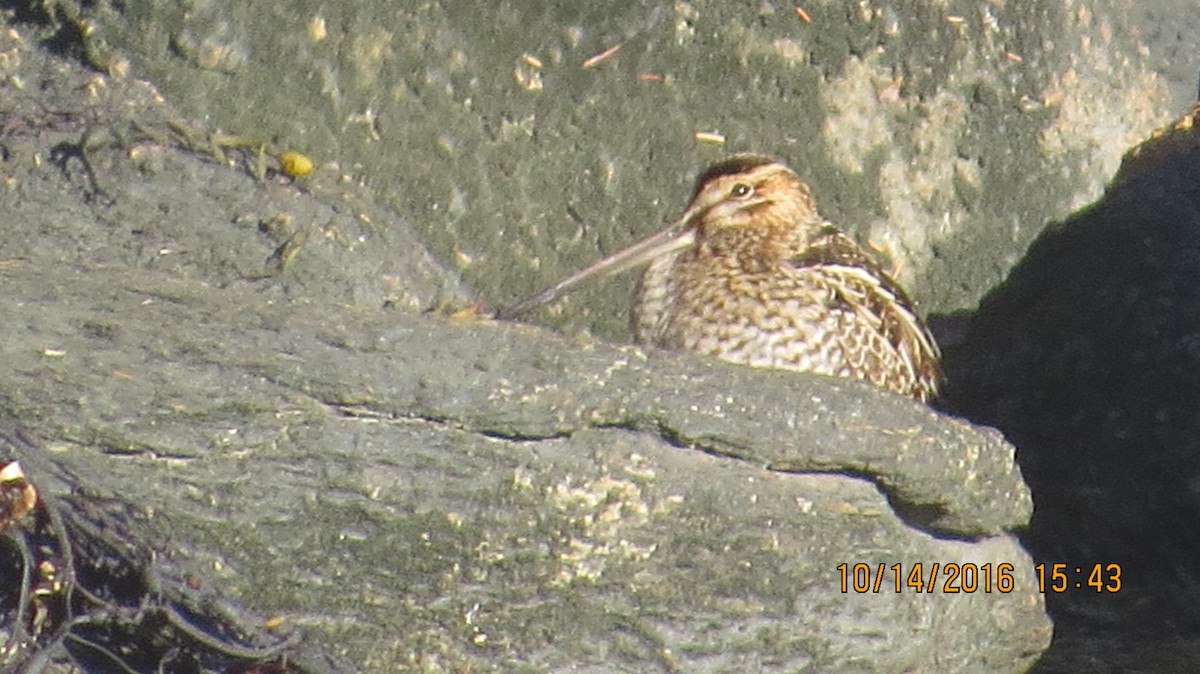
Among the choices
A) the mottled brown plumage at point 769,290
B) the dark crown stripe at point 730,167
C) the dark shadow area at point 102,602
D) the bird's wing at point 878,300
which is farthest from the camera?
the dark crown stripe at point 730,167

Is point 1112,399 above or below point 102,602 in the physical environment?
above

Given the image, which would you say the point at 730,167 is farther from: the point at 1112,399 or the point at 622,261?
the point at 1112,399

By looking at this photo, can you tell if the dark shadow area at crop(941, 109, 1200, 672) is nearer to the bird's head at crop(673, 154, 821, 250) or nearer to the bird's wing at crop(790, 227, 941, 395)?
the bird's wing at crop(790, 227, 941, 395)

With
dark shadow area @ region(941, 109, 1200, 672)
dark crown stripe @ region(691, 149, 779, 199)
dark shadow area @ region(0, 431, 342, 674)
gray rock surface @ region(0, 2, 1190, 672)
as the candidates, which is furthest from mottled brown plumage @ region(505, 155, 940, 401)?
dark shadow area @ region(0, 431, 342, 674)

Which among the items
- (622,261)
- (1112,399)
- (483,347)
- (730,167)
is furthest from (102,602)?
(1112,399)
